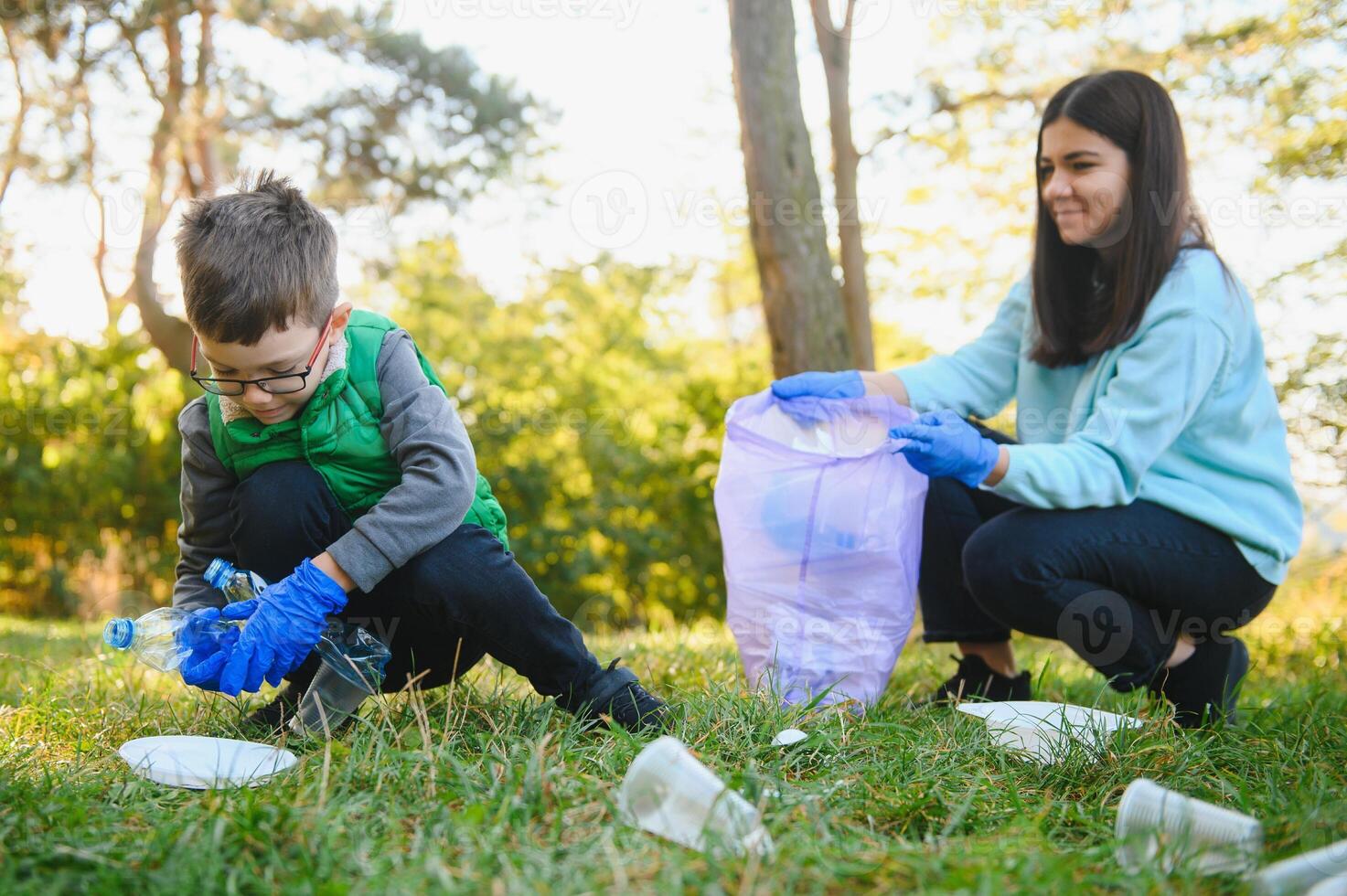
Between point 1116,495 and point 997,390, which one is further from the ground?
point 997,390

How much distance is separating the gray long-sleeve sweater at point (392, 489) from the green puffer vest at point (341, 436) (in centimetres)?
2

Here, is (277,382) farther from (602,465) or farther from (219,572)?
(602,465)

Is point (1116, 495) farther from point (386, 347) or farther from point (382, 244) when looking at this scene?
point (382, 244)

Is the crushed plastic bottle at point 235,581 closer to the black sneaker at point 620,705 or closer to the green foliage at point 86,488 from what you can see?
the black sneaker at point 620,705

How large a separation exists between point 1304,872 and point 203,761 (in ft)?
4.60

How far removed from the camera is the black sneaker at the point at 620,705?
179 cm

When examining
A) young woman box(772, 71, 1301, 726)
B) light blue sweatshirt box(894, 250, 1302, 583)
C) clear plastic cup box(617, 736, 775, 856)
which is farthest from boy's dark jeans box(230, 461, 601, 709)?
light blue sweatshirt box(894, 250, 1302, 583)

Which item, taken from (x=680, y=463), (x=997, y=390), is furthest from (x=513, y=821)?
(x=680, y=463)

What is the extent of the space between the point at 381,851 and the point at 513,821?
0.16 meters

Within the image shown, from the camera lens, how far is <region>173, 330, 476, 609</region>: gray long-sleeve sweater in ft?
5.59

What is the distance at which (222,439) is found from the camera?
187 centimetres

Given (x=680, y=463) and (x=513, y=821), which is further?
(x=680, y=463)

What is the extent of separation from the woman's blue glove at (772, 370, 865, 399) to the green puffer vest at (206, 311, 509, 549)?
0.78 meters

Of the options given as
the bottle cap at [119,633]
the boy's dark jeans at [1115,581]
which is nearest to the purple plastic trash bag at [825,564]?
the boy's dark jeans at [1115,581]
